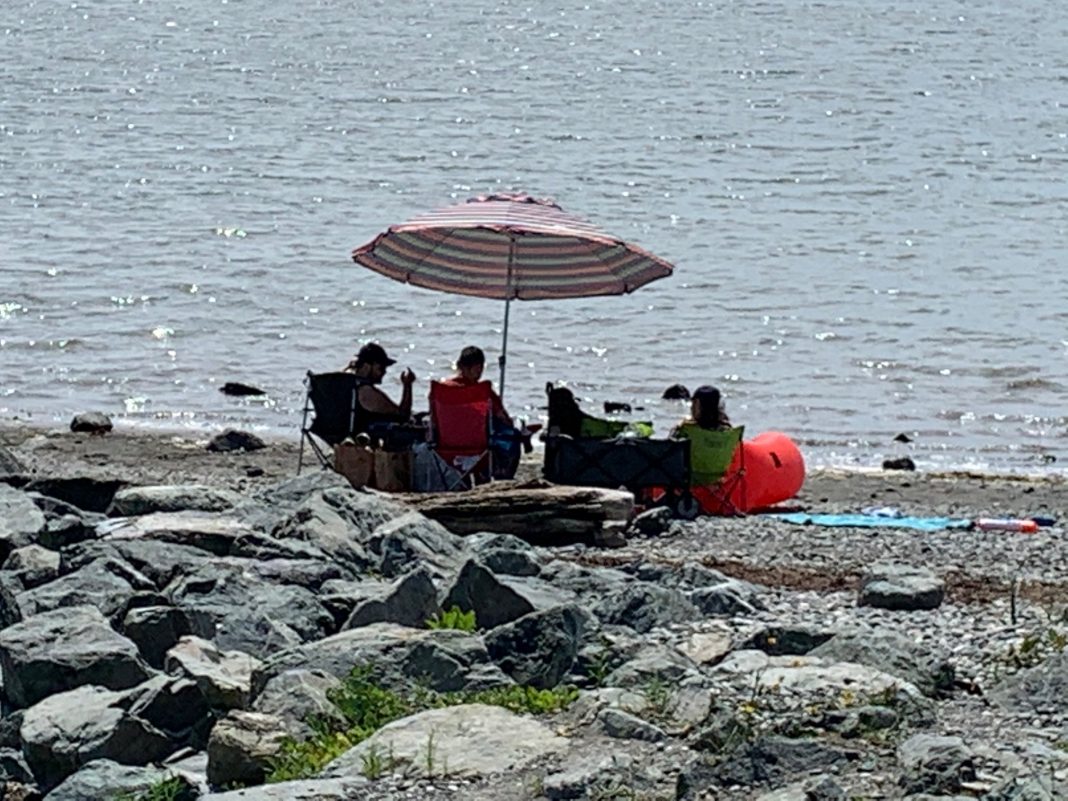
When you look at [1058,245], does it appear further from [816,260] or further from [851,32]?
[851,32]

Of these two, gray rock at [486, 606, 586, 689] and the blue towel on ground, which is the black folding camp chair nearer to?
the blue towel on ground

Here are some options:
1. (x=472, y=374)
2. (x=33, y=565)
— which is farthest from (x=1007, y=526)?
(x=33, y=565)

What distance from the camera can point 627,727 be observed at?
712 cm

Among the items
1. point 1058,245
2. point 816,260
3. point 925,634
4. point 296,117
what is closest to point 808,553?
point 925,634

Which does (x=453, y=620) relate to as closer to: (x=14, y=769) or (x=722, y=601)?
(x=722, y=601)

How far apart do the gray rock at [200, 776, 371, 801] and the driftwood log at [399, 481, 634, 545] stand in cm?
494

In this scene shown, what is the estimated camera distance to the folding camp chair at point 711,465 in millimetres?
13758

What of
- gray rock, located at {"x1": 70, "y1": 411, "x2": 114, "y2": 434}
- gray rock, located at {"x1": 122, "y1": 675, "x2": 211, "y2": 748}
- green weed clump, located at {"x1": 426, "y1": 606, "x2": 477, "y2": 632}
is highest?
green weed clump, located at {"x1": 426, "y1": 606, "x2": 477, "y2": 632}

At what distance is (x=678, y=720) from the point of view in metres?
7.20

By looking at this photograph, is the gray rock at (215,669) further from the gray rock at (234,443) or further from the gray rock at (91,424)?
the gray rock at (91,424)

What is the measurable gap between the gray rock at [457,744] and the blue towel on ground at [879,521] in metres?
6.49

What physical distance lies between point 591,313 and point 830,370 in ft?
11.1

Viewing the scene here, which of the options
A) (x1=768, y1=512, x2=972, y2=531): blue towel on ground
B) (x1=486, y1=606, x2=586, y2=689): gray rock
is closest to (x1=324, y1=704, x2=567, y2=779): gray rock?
(x1=486, y1=606, x2=586, y2=689): gray rock

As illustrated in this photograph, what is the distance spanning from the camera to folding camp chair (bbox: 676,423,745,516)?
13758 mm
